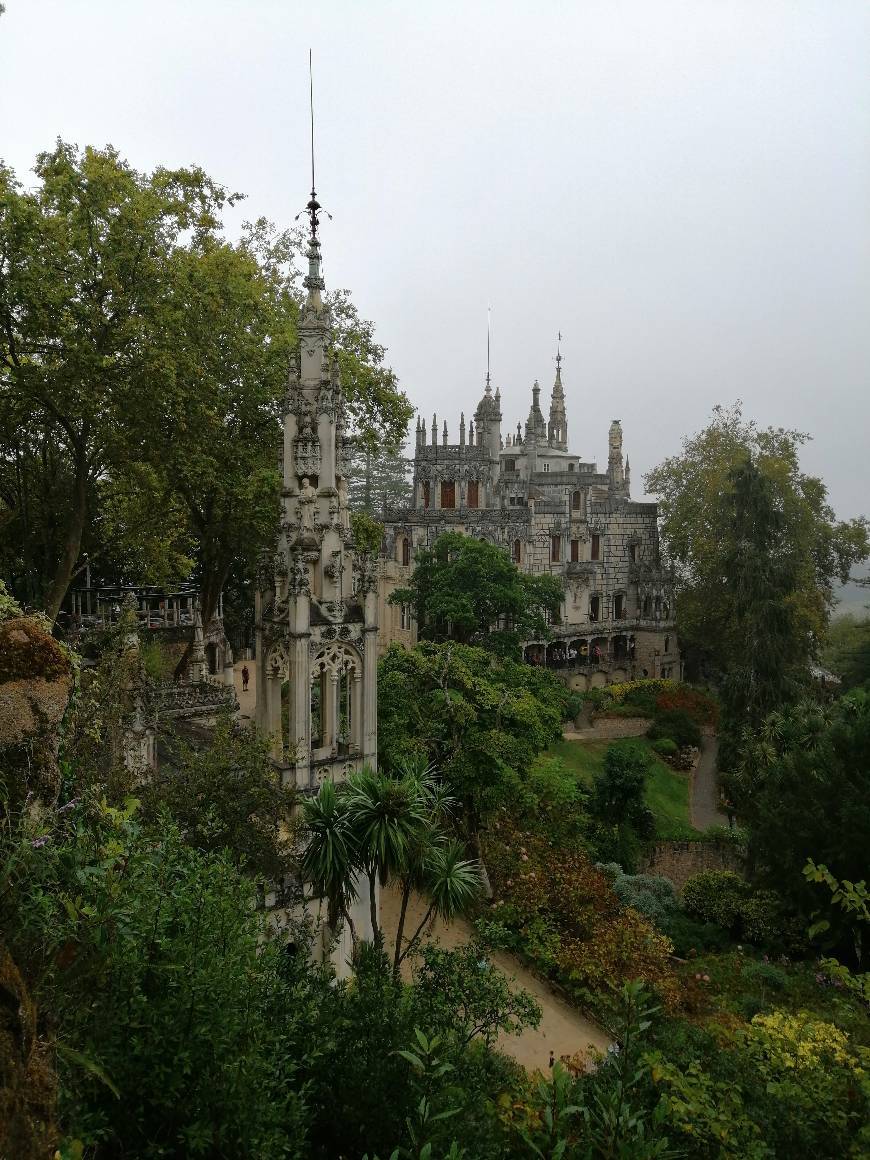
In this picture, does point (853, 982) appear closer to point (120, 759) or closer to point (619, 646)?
point (120, 759)

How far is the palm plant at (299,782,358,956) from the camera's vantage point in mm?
10422

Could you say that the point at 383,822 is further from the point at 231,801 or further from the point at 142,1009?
the point at 142,1009

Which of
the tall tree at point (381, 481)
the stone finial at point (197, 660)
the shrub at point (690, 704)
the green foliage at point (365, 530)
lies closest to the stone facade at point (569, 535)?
the shrub at point (690, 704)

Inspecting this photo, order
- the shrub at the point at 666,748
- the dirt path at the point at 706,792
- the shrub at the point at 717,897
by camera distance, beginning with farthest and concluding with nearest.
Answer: the shrub at the point at 666,748 < the dirt path at the point at 706,792 < the shrub at the point at 717,897

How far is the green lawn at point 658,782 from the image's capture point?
27.2m

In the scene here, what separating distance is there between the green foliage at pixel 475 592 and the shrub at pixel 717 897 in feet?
43.2

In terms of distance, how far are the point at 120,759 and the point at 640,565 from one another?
42761mm

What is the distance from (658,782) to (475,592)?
10.6 meters

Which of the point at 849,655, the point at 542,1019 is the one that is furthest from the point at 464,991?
the point at 849,655

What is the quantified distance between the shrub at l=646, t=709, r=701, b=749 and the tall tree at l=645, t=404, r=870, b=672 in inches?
149

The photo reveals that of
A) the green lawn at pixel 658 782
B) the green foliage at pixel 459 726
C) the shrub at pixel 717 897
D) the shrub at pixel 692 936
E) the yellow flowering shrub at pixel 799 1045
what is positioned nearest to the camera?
the yellow flowering shrub at pixel 799 1045

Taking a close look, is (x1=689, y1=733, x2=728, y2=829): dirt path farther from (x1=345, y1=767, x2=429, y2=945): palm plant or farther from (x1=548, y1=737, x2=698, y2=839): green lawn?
(x1=345, y1=767, x2=429, y2=945): palm plant

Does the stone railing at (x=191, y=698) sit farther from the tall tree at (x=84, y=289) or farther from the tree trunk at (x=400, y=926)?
the tree trunk at (x=400, y=926)

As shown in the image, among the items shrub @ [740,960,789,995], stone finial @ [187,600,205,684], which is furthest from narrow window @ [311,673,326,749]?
shrub @ [740,960,789,995]
